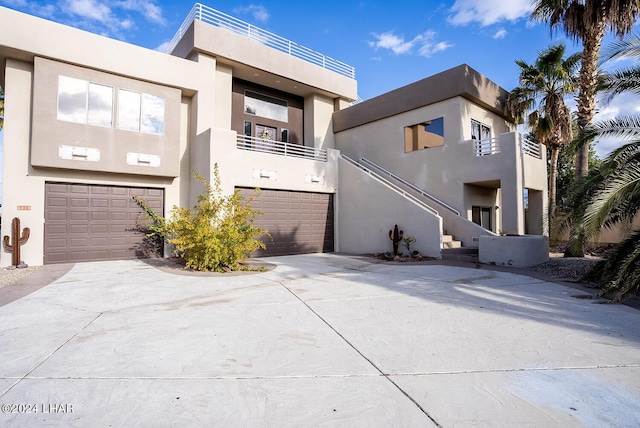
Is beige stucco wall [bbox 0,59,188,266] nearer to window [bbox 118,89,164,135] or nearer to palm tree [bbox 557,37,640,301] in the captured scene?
window [bbox 118,89,164,135]

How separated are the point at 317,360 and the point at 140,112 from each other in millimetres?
11996

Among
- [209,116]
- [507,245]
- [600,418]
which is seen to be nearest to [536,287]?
[507,245]

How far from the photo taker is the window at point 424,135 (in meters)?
14.7

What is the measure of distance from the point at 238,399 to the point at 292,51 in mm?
17055

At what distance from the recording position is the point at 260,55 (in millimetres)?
15312

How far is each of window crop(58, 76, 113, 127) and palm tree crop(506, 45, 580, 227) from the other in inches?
675

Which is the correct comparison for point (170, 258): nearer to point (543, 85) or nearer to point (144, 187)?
point (144, 187)

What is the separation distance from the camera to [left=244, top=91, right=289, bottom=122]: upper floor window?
16.8 metres

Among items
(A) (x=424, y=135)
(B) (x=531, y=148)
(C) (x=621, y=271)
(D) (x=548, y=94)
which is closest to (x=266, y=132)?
(A) (x=424, y=135)

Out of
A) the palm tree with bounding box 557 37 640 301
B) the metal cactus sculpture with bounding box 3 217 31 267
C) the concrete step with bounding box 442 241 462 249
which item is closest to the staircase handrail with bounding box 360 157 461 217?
the concrete step with bounding box 442 241 462 249

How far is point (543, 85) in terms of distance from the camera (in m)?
14.9

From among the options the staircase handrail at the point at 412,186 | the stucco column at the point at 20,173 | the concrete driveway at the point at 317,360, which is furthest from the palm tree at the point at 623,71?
the stucco column at the point at 20,173

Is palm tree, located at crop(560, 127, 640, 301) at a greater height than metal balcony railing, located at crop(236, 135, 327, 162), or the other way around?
metal balcony railing, located at crop(236, 135, 327, 162)

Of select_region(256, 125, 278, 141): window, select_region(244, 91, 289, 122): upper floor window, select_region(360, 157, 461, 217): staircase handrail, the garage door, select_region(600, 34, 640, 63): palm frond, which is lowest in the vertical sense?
the garage door
